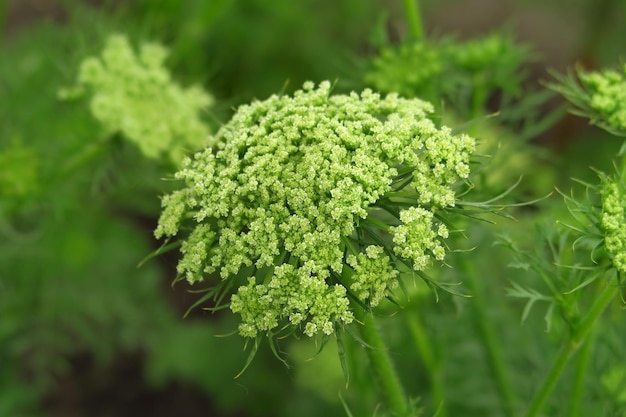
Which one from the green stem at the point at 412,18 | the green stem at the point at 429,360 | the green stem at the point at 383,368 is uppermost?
the green stem at the point at 412,18

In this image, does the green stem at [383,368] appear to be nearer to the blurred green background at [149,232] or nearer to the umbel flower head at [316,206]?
the umbel flower head at [316,206]

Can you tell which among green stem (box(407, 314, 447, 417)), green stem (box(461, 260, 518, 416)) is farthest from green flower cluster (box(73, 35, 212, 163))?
green stem (box(461, 260, 518, 416))

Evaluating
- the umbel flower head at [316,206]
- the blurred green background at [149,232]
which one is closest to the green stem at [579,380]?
the blurred green background at [149,232]

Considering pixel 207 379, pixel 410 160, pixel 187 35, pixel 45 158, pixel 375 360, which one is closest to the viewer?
pixel 410 160

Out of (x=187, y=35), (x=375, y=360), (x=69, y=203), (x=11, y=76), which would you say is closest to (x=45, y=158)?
(x=69, y=203)

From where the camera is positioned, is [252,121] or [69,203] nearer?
[252,121]

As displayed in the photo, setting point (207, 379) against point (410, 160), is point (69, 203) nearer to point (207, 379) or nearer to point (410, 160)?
point (207, 379)

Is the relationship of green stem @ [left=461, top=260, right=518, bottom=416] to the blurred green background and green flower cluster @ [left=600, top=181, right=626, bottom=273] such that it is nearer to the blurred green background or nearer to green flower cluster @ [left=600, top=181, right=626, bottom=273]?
the blurred green background
